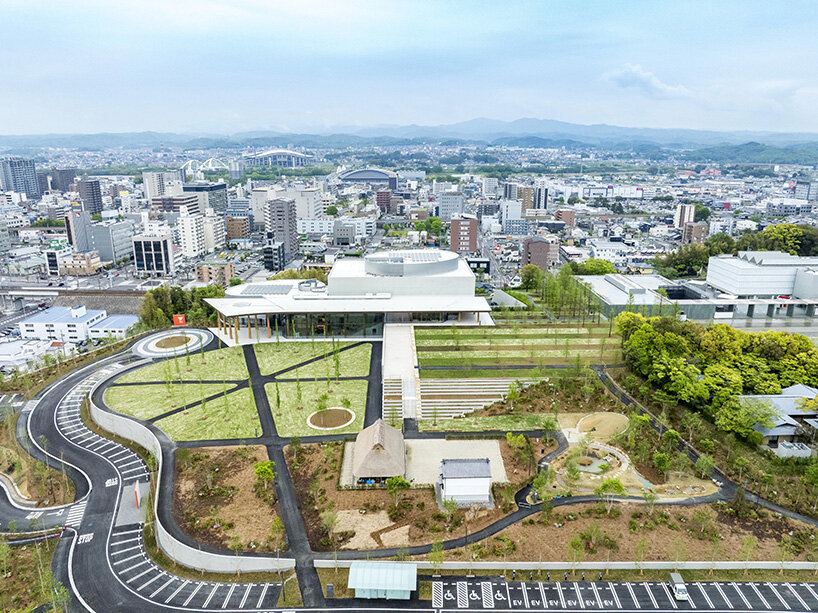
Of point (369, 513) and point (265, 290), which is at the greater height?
point (265, 290)

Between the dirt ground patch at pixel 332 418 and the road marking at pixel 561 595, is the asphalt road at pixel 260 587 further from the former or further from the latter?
the dirt ground patch at pixel 332 418

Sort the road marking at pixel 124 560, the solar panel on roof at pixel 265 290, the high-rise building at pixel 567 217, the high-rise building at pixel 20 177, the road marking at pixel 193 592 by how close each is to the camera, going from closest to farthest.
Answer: the road marking at pixel 193 592, the road marking at pixel 124 560, the solar panel on roof at pixel 265 290, the high-rise building at pixel 567 217, the high-rise building at pixel 20 177

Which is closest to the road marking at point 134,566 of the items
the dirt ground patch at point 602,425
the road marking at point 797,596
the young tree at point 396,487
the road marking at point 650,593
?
the young tree at point 396,487

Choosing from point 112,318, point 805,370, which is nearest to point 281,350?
point 112,318

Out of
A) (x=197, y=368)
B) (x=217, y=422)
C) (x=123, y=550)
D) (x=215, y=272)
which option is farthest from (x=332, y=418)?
(x=215, y=272)

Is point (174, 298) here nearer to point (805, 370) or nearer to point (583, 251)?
point (805, 370)

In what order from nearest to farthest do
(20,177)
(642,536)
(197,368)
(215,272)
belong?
(642,536)
(197,368)
(215,272)
(20,177)

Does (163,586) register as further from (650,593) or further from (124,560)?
(650,593)
